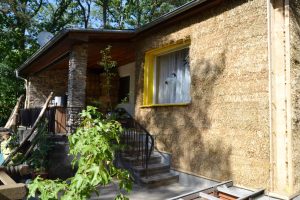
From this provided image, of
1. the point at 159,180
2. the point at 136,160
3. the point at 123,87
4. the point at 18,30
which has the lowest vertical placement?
the point at 159,180

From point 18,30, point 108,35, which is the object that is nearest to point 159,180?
point 108,35

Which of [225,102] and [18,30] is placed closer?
[225,102]

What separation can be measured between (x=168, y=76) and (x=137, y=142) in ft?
6.27

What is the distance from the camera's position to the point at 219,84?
18.9ft

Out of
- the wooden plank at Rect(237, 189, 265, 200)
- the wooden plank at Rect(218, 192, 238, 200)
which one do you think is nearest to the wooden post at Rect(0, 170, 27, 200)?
the wooden plank at Rect(237, 189, 265, 200)

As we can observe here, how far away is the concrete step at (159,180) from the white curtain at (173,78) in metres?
1.79

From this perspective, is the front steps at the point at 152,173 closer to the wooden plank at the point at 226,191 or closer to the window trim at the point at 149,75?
the wooden plank at the point at 226,191

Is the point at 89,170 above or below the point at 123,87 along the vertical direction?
below

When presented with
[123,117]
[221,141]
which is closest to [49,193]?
[221,141]

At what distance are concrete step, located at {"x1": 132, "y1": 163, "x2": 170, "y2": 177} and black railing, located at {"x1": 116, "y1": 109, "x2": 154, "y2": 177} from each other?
0.10 m

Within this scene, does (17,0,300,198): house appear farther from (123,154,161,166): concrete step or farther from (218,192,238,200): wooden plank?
(218,192,238,200): wooden plank

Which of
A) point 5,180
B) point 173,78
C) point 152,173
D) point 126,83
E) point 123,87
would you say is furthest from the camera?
point 123,87

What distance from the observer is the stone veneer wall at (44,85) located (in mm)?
11984

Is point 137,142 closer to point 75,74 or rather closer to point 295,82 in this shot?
point 75,74
